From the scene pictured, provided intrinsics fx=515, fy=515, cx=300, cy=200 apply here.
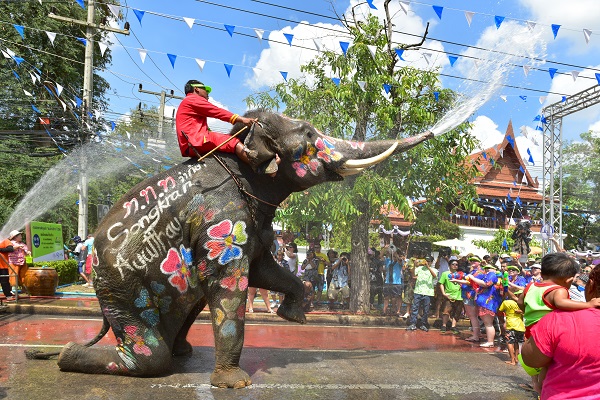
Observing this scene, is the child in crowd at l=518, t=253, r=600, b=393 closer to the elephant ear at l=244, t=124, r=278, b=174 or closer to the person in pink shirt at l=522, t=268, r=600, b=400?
the person in pink shirt at l=522, t=268, r=600, b=400

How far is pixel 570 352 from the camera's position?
100 inches

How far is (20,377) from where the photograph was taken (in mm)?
4531

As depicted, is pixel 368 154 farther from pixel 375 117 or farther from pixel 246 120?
pixel 375 117

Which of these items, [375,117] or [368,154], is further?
[375,117]

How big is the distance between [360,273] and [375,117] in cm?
382

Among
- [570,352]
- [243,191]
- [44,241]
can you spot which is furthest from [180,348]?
[44,241]

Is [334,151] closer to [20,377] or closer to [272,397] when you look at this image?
[272,397]

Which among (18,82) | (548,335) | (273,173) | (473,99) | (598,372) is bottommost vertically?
(598,372)

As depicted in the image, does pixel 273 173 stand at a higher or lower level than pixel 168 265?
higher

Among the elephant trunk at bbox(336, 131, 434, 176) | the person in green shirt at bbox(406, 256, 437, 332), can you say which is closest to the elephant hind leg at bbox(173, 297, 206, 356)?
the elephant trunk at bbox(336, 131, 434, 176)

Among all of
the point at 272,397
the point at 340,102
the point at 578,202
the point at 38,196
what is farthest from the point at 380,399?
the point at 578,202

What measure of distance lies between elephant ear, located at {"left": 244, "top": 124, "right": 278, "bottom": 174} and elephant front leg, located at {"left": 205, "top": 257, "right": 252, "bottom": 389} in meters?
0.90

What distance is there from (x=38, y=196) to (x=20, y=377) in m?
21.5

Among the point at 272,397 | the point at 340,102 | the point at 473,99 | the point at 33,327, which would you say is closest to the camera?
the point at 272,397
